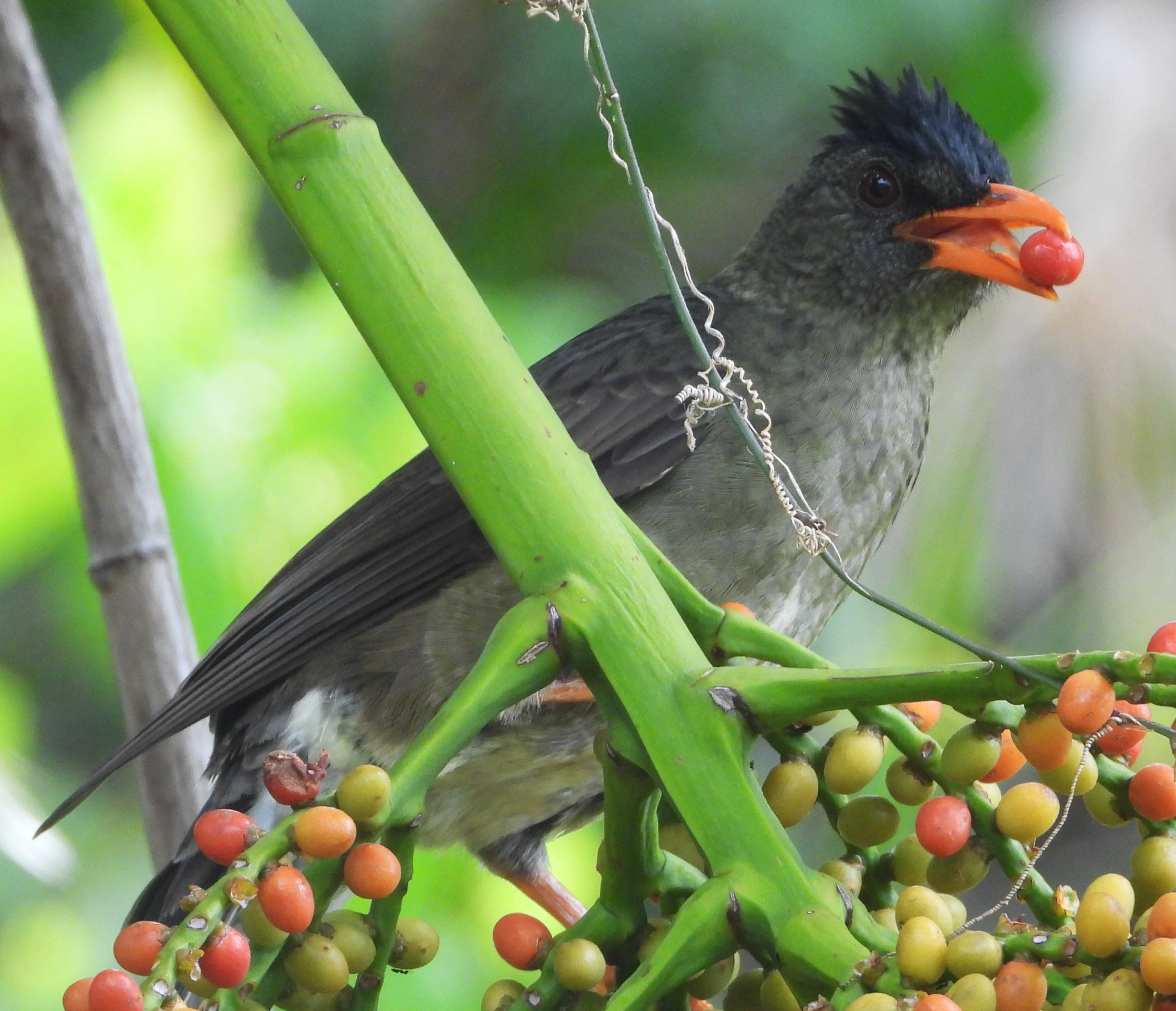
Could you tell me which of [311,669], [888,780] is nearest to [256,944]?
[888,780]

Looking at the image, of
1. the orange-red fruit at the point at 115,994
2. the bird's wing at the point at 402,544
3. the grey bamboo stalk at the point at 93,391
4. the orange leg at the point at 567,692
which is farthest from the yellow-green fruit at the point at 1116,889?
the grey bamboo stalk at the point at 93,391

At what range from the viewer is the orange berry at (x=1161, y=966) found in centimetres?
60

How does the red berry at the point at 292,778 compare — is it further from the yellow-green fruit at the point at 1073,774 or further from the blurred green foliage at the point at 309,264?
the blurred green foliage at the point at 309,264

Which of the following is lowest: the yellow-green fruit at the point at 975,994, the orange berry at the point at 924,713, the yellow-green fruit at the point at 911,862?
the yellow-green fruit at the point at 975,994

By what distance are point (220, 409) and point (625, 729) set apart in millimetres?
2263

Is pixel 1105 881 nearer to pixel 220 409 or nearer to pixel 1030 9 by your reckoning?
pixel 220 409

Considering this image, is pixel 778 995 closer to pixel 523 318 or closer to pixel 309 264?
pixel 523 318

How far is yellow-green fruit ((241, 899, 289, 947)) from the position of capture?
28.3 inches

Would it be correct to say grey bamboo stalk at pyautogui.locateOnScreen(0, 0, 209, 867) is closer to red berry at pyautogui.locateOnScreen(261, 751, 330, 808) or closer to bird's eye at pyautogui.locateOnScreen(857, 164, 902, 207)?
red berry at pyautogui.locateOnScreen(261, 751, 330, 808)

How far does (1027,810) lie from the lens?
2.53ft

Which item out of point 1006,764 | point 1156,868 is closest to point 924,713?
point 1006,764

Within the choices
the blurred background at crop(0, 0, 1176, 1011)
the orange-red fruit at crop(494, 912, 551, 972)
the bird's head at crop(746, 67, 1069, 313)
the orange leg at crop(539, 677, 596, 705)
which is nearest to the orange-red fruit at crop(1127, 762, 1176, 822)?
the orange-red fruit at crop(494, 912, 551, 972)

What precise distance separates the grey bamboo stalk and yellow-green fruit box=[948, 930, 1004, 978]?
1.18m

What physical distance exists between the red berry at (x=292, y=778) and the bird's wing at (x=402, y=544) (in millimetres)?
968
